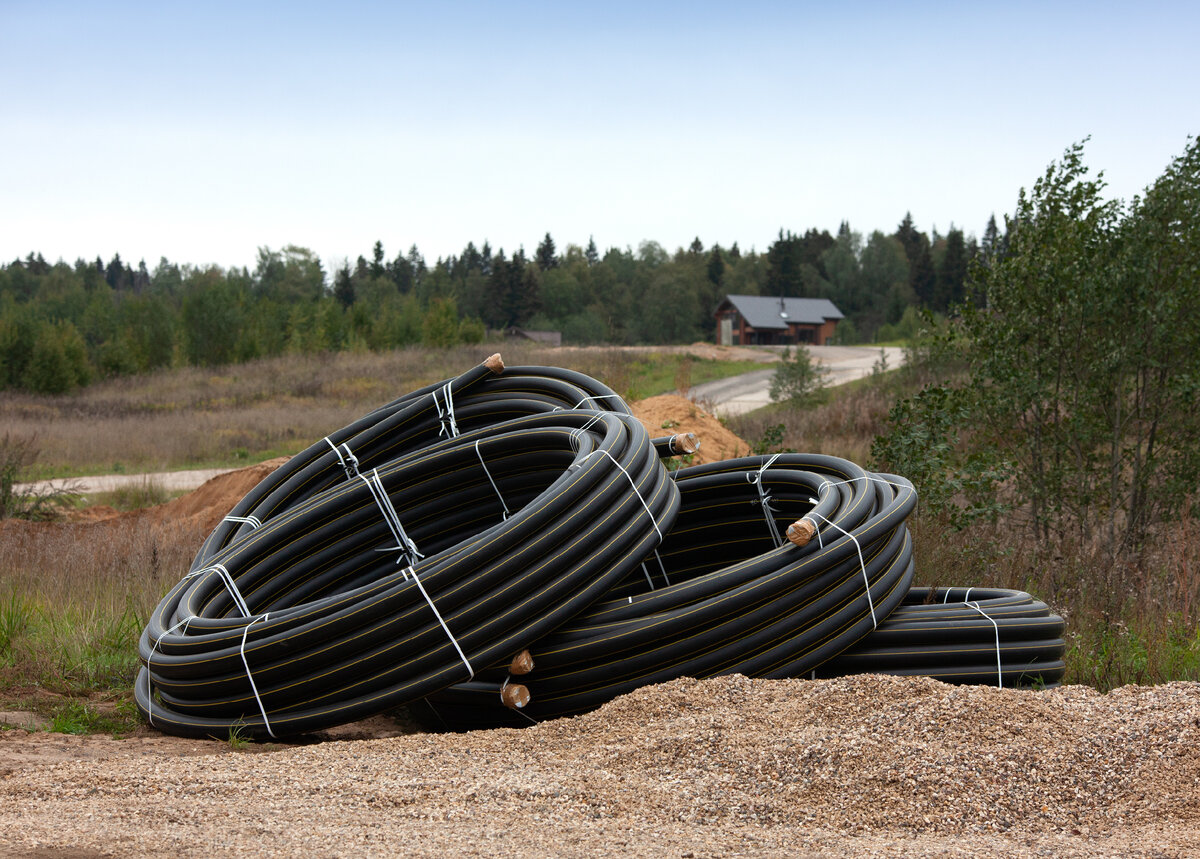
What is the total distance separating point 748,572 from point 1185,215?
818 centimetres

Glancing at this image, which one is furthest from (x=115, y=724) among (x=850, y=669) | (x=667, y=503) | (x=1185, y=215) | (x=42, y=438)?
(x=42, y=438)

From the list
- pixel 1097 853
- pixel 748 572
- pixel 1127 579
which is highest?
pixel 748 572

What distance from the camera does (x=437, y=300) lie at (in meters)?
52.3

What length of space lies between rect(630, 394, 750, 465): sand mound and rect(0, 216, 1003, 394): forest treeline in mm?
22332

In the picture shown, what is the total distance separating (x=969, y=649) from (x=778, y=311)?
228 feet

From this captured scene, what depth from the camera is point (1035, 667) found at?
18.0 feet

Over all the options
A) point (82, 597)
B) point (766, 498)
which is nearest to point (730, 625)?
point (766, 498)

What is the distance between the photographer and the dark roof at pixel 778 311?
235ft

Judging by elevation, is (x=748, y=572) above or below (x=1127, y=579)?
above

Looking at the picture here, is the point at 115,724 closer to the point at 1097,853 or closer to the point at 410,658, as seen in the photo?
the point at 410,658

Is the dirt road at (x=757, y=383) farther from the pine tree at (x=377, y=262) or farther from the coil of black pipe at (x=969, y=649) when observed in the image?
the pine tree at (x=377, y=262)

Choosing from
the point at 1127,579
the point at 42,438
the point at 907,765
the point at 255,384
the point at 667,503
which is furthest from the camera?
the point at 255,384

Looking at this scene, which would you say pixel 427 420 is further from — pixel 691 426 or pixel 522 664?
pixel 691 426

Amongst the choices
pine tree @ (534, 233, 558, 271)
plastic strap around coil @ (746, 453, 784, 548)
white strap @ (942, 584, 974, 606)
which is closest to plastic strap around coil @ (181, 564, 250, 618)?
plastic strap around coil @ (746, 453, 784, 548)
